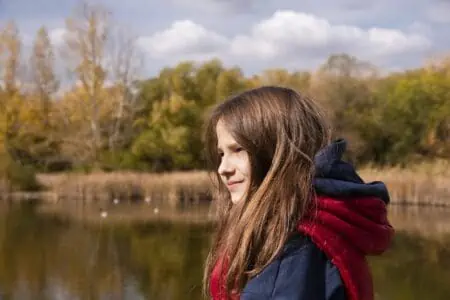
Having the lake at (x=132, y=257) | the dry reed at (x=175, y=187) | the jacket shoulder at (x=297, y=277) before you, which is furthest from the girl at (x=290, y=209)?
the dry reed at (x=175, y=187)

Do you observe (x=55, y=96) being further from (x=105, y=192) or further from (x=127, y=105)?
(x=105, y=192)

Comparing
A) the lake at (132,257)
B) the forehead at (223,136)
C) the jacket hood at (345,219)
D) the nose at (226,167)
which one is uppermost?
the forehead at (223,136)

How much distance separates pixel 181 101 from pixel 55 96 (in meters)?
4.90

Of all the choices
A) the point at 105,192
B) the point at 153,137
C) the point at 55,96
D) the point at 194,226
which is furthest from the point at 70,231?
the point at 55,96

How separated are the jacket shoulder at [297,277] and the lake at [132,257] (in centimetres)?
577

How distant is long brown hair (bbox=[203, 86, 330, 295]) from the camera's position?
83cm

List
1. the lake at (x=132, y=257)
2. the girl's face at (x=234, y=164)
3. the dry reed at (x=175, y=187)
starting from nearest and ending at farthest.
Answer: the girl's face at (x=234, y=164), the lake at (x=132, y=257), the dry reed at (x=175, y=187)

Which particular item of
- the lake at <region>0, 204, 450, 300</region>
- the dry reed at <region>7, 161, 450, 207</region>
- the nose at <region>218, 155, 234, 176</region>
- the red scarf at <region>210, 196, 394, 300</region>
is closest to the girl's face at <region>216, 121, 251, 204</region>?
the nose at <region>218, 155, 234, 176</region>

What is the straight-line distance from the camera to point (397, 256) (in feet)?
28.1

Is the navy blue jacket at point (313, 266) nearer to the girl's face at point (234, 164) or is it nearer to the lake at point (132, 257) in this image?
the girl's face at point (234, 164)

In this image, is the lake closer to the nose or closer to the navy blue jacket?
the nose

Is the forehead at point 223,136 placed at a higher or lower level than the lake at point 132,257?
higher

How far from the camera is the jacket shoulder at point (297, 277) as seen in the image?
0.77m

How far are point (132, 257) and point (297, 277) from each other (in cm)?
809
